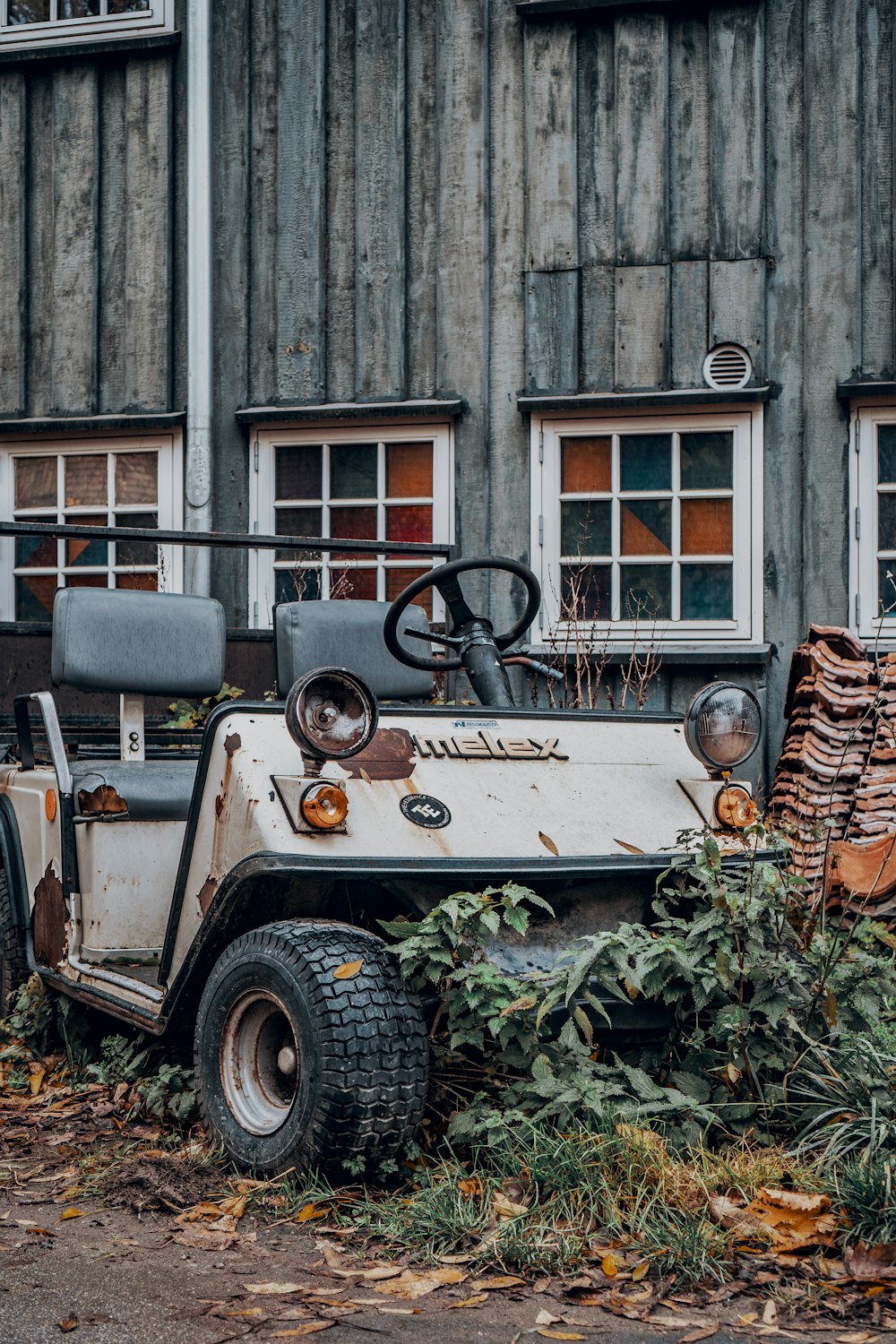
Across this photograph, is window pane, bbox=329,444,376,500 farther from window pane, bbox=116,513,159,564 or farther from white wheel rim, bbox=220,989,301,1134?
white wheel rim, bbox=220,989,301,1134

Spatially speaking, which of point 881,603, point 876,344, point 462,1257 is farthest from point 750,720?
point 876,344

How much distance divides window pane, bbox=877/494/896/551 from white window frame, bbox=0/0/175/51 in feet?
16.1

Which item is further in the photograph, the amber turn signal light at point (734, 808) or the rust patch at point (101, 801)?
the rust patch at point (101, 801)

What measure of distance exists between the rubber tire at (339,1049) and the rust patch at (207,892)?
258 millimetres

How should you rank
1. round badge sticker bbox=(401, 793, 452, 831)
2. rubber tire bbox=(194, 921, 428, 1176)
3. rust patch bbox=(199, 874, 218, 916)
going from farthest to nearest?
rust patch bbox=(199, 874, 218, 916) → round badge sticker bbox=(401, 793, 452, 831) → rubber tire bbox=(194, 921, 428, 1176)

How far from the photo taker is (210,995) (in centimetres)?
353

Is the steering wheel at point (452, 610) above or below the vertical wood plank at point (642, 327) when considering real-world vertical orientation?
below

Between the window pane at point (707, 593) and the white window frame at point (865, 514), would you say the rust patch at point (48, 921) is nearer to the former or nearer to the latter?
the window pane at point (707, 593)

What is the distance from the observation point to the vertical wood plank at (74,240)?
854cm

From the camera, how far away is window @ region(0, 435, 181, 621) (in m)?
8.43

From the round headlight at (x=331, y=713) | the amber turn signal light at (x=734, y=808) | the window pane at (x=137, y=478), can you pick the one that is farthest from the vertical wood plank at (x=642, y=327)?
the round headlight at (x=331, y=713)

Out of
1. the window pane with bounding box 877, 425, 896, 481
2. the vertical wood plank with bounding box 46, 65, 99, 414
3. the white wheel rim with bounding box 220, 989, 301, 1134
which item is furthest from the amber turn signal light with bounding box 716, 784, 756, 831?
the vertical wood plank with bounding box 46, 65, 99, 414

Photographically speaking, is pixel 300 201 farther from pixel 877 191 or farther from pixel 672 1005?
pixel 672 1005

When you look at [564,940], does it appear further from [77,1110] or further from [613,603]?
[613,603]
